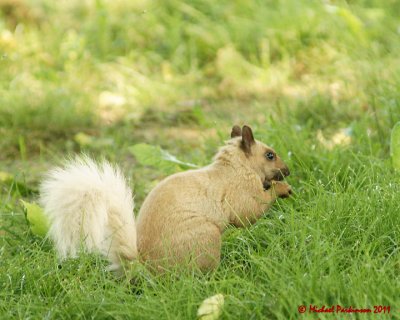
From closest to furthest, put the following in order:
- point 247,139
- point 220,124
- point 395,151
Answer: point 247,139 → point 395,151 → point 220,124

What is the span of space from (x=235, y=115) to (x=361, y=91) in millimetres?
922

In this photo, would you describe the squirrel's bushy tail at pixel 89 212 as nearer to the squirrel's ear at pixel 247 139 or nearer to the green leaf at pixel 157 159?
the squirrel's ear at pixel 247 139

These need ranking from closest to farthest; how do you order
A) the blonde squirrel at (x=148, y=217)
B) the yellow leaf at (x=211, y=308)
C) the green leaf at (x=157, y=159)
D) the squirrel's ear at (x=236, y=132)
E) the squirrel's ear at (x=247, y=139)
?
the yellow leaf at (x=211, y=308) → the blonde squirrel at (x=148, y=217) → the squirrel's ear at (x=247, y=139) → the squirrel's ear at (x=236, y=132) → the green leaf at (x=157, y=159)

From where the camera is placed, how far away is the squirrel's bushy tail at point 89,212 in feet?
9.68

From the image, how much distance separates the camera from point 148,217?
297cm

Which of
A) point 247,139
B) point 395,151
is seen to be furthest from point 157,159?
point 395,151

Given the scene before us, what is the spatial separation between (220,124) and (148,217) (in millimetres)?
1867

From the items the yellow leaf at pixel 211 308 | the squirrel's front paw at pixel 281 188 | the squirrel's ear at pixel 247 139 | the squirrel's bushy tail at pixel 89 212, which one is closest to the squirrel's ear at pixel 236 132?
the squirrel's ear at pixel 247 139

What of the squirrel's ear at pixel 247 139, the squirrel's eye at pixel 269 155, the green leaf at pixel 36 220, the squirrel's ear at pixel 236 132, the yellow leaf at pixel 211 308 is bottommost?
the green leaf at pixel 36 220

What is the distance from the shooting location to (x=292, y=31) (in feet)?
20.1

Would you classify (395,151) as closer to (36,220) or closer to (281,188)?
(281,188)

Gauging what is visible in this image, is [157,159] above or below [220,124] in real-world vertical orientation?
above

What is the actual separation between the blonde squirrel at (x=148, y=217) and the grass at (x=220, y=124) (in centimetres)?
8

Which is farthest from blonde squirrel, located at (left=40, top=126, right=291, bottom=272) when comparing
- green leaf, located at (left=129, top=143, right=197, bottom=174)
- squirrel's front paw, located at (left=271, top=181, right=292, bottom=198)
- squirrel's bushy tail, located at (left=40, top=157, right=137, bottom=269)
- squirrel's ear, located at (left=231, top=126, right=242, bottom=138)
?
green leaf, located at (left=129, top=143, right=197, bottom=174)
